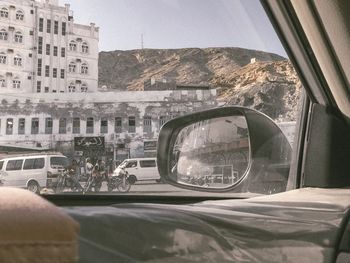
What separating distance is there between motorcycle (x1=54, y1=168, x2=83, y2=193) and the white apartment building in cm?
28

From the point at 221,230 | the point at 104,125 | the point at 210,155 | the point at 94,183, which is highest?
the point at 104,125

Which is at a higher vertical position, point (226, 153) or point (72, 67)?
point (72, 67)

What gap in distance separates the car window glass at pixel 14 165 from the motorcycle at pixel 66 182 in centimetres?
16

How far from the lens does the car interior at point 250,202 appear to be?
588 mm

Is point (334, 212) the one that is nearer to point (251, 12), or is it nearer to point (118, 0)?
point (251, 12)

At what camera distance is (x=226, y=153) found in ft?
6.76

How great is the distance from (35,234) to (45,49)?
4.05ft

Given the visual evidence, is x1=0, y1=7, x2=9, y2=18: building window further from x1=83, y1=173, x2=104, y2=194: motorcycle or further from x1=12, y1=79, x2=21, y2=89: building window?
x1=83, y1=173, x2=104, y2=194: motorcycle

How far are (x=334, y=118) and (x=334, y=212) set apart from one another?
44 centimetres

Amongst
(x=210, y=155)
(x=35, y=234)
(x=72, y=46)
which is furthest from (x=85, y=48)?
(x=35, y=234)

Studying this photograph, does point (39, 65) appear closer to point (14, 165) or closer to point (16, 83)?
point (16, 83)

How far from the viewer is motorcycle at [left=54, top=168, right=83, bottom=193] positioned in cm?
169

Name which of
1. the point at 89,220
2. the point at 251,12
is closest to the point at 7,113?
the point at 89,220

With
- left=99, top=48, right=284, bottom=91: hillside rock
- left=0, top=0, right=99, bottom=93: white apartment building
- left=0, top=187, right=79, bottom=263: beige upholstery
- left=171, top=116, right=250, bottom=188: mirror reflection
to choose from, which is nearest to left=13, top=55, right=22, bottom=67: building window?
left=0, top=0, right=99, bottom=93: white apartment building
